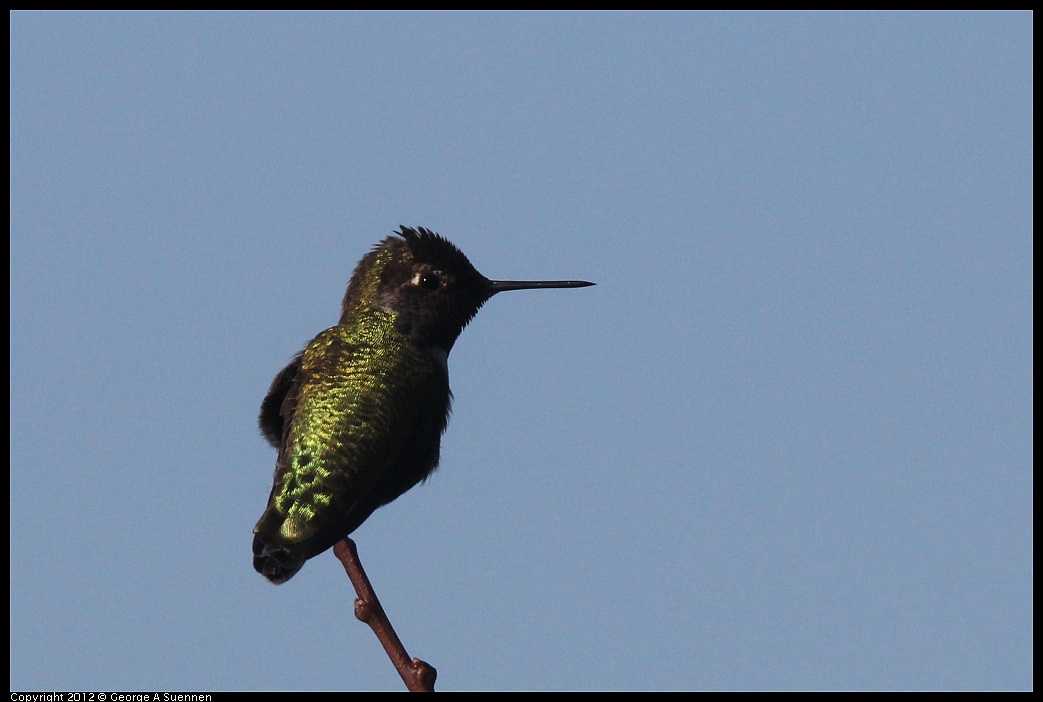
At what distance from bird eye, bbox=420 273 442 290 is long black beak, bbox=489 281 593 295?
15.9 inches

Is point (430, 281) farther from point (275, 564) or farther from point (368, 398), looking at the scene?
point (275, 564)

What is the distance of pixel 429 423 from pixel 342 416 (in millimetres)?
603

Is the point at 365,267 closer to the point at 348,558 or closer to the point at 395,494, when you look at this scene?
the point at 395,494

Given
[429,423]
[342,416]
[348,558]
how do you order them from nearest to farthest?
[348,558] → [342,416] → [429,423]

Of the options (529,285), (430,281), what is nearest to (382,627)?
(430,281)

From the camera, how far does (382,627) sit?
537 cm

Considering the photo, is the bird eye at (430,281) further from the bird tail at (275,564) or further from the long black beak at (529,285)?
the bird tail at (275,564)

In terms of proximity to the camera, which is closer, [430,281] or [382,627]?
[382,627]

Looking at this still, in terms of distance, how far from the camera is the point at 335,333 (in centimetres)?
698

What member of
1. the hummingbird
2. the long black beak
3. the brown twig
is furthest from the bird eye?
the brown twig

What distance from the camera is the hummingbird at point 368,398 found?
5922 mm

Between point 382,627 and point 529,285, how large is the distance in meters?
2.62

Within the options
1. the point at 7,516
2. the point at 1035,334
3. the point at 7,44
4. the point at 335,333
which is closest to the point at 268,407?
the point at 335,333

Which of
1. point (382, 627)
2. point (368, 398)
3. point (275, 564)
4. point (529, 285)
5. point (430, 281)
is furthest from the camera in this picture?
point (529, 285)
